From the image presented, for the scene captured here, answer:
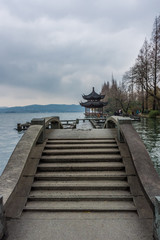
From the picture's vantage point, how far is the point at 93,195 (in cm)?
373

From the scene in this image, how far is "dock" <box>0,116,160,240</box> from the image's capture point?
2.89m

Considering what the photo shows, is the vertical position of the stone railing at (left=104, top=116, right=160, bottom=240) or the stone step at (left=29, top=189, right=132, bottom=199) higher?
the stone railing at (left=104, top=116, right=160, bottom=240)

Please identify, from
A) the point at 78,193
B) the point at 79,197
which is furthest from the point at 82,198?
the point at 78,193

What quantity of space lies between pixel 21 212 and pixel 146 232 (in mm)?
2332

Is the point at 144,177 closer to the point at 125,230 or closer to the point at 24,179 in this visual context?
the point at 125,230

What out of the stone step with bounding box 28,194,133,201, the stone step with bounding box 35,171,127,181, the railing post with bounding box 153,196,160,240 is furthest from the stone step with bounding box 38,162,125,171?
the railing post with bounding box 153,196,160,240

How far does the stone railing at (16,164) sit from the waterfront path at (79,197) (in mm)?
228

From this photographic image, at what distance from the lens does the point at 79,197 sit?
368 cm

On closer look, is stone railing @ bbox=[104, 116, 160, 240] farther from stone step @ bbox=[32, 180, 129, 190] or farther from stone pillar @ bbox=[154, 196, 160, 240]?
stone step @ bbox=[32, 180, 129, 190]

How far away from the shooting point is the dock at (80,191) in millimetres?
2895

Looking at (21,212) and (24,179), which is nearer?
(21,212)

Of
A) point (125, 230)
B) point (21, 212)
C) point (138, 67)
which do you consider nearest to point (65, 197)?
point (21, 212)

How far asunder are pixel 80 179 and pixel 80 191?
0.36 meters

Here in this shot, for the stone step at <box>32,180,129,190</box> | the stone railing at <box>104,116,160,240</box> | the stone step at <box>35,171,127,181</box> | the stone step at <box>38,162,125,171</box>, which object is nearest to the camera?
the stone railing at <box>104,116,160,240</box>
